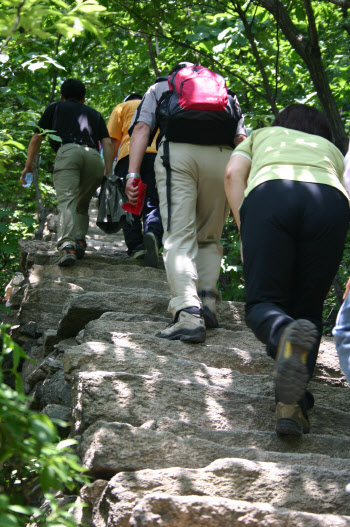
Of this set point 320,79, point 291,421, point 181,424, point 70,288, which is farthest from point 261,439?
point 320,79

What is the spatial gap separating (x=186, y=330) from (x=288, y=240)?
4.18ft

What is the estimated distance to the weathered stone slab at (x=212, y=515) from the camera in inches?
92.1

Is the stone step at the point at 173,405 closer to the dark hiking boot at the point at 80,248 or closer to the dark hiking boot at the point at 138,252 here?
the dark hiking boot at the point at 80,248

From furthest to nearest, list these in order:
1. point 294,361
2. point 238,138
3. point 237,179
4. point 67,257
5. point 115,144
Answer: point 115,144 < point 67,257 < point 238,138 < point 237,179 < point 294,361

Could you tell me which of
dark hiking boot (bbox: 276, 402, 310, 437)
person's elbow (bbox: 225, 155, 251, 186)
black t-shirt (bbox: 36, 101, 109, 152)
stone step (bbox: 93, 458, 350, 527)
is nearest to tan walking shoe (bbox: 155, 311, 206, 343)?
person's elbow (bbox: 225, 155, 251, 186)

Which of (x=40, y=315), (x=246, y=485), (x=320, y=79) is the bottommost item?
(x=40, y=315)

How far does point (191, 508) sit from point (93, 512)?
451mm

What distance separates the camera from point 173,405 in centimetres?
349

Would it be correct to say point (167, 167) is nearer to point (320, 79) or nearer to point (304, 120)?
point (304, 120)

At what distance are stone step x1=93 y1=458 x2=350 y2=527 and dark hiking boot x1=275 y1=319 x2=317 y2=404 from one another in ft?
1.11

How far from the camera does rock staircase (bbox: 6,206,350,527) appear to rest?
248cm

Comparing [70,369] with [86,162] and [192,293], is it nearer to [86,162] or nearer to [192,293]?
[192,293]

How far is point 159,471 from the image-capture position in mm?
2615

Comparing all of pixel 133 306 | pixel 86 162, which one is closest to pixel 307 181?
pixel 133 306
